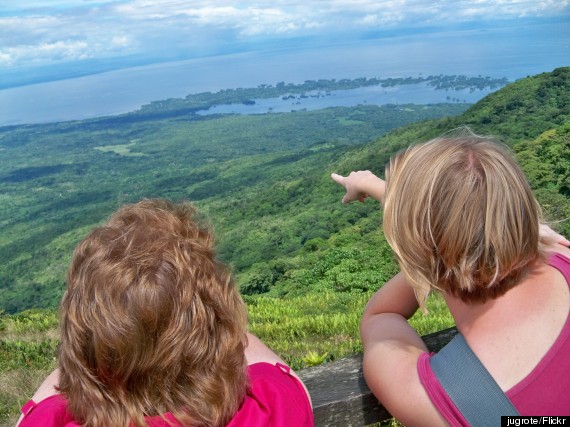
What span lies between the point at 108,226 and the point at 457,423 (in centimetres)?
104

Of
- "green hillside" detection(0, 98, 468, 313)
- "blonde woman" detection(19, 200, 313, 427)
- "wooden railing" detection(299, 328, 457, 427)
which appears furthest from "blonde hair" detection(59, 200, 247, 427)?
"green hillside" detection(0, 98, 468, 313)

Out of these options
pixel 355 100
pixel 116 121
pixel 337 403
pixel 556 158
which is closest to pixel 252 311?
pixel 337 403

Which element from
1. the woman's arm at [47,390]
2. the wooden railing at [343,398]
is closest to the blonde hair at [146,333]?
the woman's arm at [47,390]

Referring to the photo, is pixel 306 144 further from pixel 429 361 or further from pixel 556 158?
pixel 429 361

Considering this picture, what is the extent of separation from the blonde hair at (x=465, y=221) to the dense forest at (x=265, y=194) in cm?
41

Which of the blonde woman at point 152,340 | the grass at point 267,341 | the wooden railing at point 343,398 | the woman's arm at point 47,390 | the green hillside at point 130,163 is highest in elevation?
the blonde woman at point 152,340

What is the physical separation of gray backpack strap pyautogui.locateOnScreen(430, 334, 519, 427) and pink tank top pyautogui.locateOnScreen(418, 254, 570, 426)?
19 mm

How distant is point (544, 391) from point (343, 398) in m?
0.56

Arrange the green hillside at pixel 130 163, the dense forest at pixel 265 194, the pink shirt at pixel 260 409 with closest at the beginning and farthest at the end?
the pink shirt at pixel 260 409 < the dense forest at pixel 265 194 < the green hillside at pixel 130 163

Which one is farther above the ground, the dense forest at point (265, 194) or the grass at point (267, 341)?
the grass at point (267, 341)

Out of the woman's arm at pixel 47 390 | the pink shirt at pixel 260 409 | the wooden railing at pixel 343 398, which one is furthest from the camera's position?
the wooden railing at pixel 343 398

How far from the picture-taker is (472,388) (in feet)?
4.59

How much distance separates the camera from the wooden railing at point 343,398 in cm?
165

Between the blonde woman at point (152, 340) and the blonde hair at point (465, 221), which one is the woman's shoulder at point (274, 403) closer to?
the blonde woman at point (152, 340)
